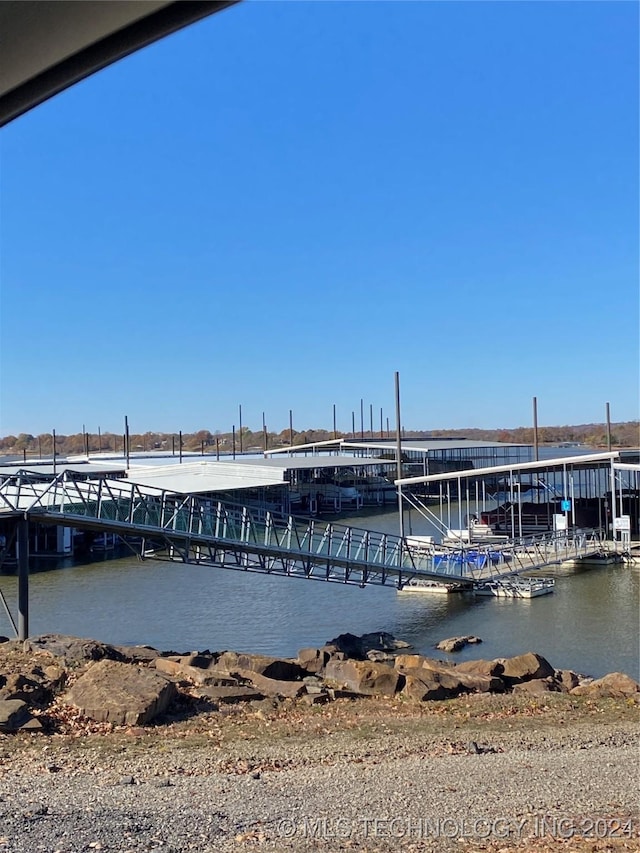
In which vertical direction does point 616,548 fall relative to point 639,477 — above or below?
below

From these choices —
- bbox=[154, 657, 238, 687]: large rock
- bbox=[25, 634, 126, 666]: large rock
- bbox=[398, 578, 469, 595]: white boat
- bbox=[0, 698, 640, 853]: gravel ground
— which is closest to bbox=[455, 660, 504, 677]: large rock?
bbox=[0, 698, 640, 853]: gravel ground

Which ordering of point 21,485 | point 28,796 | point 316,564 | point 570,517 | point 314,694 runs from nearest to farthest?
point 28,796, point 314,694, point 21,485, point 316,564, point 570,517

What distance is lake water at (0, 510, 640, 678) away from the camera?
1902 centimetres

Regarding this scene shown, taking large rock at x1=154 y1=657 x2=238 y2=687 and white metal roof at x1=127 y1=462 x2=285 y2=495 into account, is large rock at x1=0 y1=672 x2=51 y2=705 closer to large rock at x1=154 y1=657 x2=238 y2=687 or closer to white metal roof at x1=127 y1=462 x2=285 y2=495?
large rock at x1=154 y1=657 x2=238 y2=687

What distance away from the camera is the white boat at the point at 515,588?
25.0 meters

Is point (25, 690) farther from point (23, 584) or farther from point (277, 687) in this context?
point (23, 584)

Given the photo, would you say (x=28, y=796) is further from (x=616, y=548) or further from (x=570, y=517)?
(x=570, y=517)

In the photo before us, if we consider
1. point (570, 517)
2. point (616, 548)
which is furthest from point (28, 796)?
point (570, 517)

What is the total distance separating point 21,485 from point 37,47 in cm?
1827

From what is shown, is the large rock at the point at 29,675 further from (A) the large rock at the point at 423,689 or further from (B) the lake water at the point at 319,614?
(A) the large rock at the point at 423,689

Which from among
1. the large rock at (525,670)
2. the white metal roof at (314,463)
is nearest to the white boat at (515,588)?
the large rock at (525,670)

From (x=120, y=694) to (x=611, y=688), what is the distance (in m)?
8.68

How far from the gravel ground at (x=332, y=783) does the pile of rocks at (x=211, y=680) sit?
675mm

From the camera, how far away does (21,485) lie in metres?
19.0
